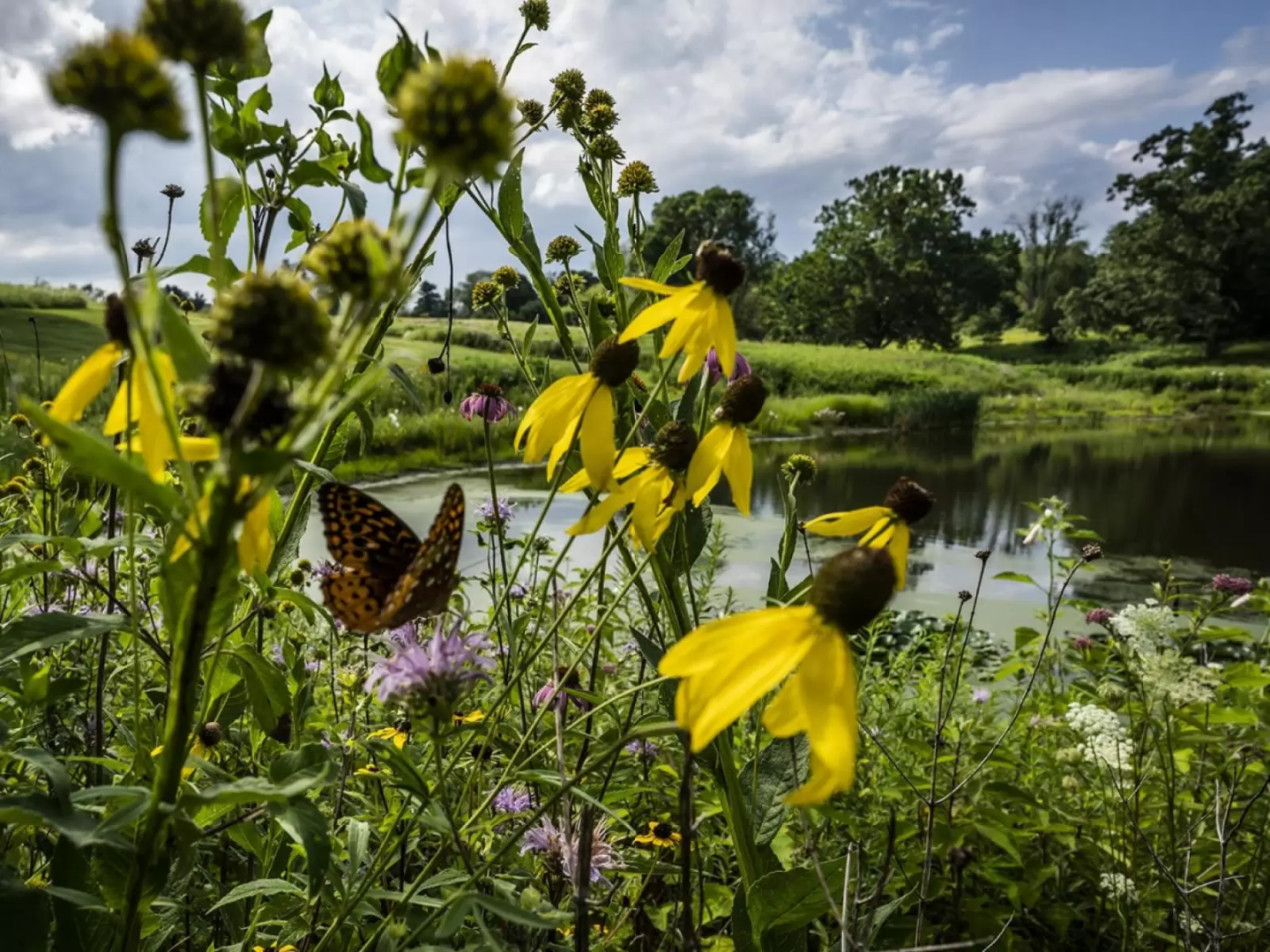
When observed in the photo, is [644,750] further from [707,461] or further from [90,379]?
[90,379]

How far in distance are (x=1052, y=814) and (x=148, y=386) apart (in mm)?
1539

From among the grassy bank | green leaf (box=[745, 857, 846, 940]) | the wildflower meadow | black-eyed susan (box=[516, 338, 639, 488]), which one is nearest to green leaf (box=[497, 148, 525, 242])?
the wildflower meadow

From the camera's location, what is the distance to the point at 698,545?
28.1 inches

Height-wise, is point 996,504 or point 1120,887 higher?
point 1120,887

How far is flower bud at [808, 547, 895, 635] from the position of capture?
38cm

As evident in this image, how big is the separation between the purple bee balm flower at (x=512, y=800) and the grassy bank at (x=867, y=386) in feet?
5.73

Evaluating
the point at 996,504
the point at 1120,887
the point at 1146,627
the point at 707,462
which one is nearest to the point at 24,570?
the point at 707,462

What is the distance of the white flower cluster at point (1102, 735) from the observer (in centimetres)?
130

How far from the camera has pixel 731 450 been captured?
1.97 feet

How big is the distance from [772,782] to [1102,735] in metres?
0.95

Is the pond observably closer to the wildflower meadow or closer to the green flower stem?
the wildflower meadow

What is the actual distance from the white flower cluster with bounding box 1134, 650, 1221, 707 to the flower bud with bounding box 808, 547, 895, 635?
43.3 inches

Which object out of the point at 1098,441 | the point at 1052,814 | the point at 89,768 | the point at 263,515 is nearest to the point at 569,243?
the point at 89,768

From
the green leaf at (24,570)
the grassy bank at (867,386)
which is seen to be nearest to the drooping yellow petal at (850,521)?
the green leaf at (24,570)
